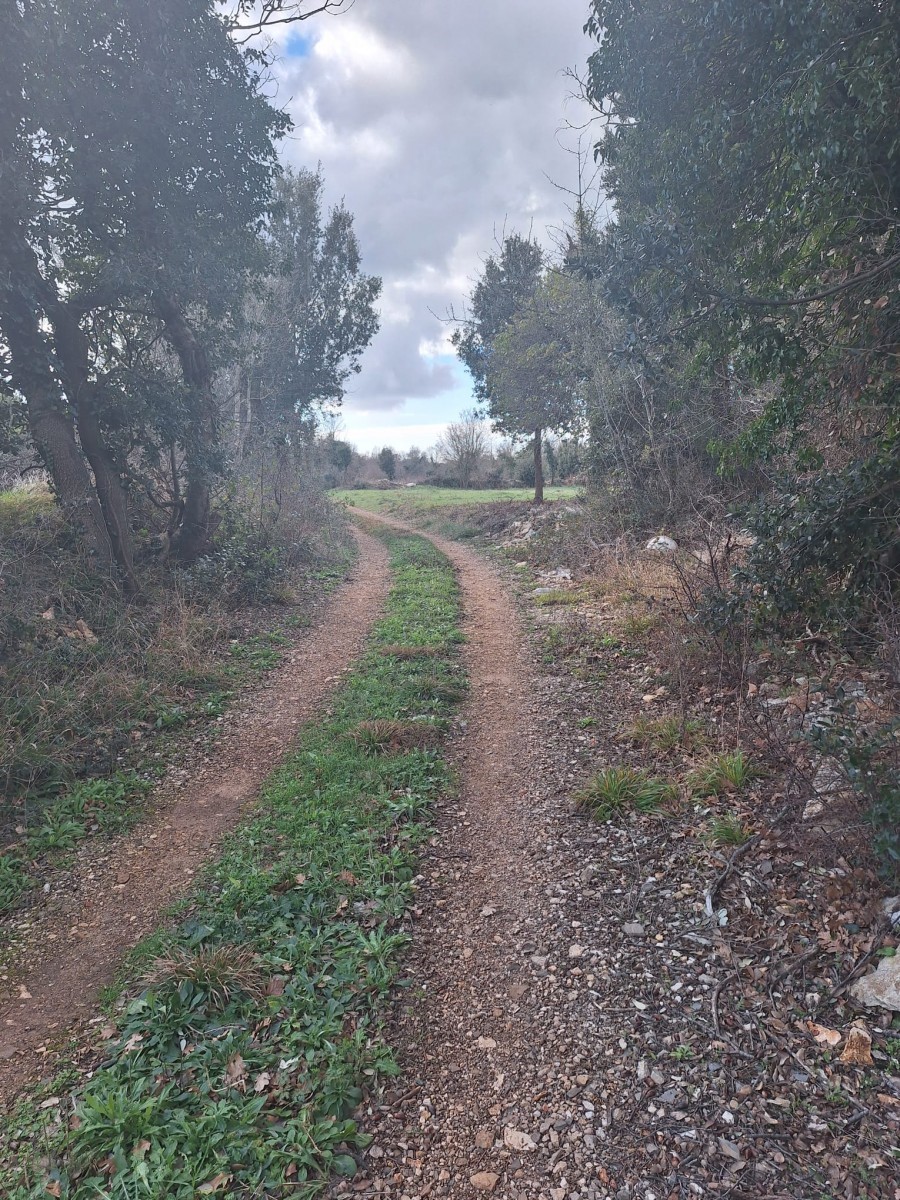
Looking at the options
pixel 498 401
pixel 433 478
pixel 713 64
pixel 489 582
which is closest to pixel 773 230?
pixel 713 64

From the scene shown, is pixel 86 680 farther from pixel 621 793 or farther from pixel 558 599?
pixel 558 599

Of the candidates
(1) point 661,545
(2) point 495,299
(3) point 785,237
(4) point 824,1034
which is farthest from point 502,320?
(4) point 824,1034

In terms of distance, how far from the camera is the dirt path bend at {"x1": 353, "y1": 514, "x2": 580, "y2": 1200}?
8.11ft

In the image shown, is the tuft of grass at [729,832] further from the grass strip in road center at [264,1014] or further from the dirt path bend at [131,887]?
the dirt path bend at [131,887]

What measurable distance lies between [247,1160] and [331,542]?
1414 centimetres

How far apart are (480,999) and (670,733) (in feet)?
8.57

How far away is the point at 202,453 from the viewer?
10133mm

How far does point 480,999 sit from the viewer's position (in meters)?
3.18

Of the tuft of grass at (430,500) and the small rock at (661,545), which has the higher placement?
the tuft of grass at (430,500)

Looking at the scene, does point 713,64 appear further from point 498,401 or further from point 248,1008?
point 498,401

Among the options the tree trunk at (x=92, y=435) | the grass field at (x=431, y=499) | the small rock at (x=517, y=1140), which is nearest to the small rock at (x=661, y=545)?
the tree trunk at (x=92, y=435)

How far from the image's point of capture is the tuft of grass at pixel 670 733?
4938 mm

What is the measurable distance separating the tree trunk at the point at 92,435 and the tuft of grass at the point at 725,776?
25.0 ft

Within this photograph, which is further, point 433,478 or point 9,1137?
point 433,478
